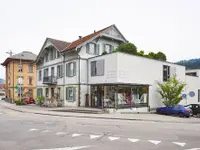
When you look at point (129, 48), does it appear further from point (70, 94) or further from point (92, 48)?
point (70, 94)

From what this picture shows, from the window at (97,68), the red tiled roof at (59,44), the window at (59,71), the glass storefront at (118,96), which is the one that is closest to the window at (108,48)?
the window at (97,68)

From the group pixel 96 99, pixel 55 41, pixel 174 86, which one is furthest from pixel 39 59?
pixel 174 86

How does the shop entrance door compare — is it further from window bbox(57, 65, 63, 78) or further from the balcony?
the balcony

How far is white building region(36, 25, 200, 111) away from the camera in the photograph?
76.9 feet

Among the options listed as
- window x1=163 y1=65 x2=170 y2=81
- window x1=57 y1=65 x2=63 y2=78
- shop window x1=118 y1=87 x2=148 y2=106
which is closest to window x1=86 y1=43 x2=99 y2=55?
window x1=57 y1=65 x2=63 y2=78

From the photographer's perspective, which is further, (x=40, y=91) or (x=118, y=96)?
(x=40, y=91)

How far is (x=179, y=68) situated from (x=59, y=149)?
94.6 feet

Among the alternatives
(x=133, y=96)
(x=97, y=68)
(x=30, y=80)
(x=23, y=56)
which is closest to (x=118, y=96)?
(x=133, y=96)

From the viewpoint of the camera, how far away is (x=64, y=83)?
97.0 feet

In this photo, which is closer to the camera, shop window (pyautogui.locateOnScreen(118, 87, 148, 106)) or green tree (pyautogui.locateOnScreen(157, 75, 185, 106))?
shop window (pyautogui.locateOnScreen(118, 87, 148, 106))

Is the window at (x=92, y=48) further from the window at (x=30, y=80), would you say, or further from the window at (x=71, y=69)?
the window at (x=30, y=80)

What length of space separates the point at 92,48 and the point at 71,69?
4033 mm

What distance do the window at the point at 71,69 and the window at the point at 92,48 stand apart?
8.71 feet

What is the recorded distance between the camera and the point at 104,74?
24797 mm
